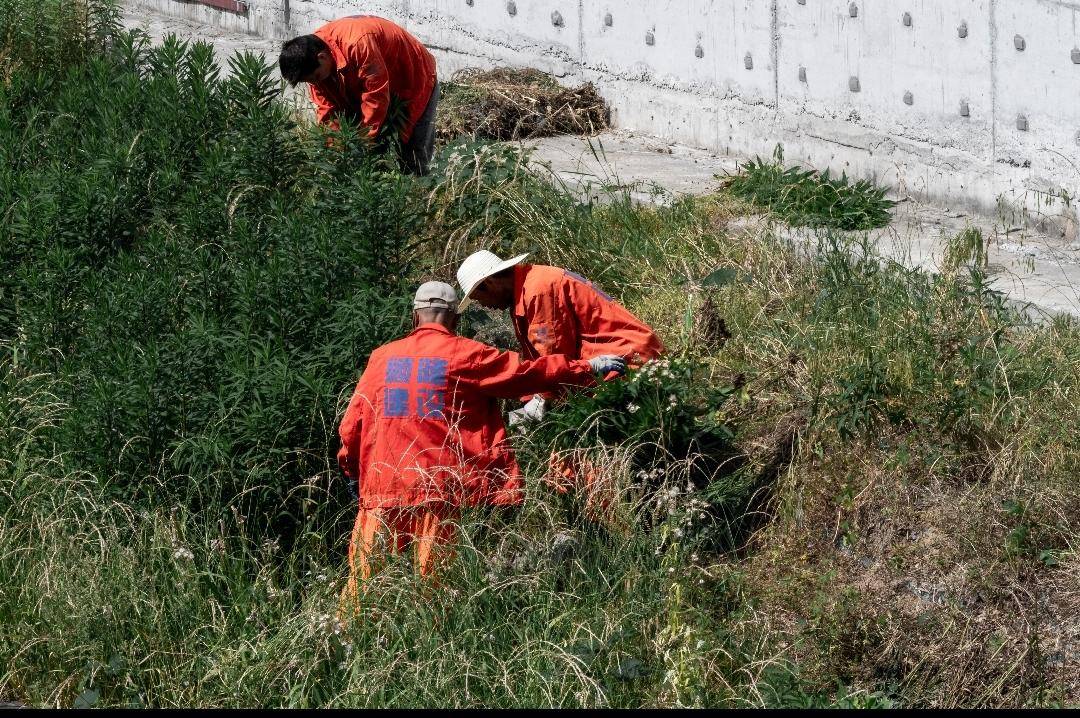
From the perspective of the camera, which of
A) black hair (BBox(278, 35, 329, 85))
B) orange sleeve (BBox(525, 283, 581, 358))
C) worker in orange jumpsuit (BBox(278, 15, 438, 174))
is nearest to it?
orange sleeve (BBox(525, 283, 581, 358))

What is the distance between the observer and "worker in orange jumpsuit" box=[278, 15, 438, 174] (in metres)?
8.01

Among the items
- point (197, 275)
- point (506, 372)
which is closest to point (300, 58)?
point (197, 275)

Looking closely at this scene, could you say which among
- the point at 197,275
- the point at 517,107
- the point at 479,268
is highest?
the point at 517,107

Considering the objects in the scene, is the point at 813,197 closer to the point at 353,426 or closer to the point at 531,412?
the point at 531,412

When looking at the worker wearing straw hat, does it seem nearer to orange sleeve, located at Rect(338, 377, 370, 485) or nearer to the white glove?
the white glove

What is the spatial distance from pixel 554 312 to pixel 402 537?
122 centimetres

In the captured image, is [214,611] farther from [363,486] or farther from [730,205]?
[730,205]

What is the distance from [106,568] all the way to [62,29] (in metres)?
6.87

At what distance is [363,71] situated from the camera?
8.07 m

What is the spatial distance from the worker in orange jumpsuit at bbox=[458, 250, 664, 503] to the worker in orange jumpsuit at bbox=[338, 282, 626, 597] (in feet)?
1.71

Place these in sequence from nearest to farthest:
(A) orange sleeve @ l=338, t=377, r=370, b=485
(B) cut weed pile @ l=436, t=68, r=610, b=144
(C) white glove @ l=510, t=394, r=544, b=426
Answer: (A) orange sleeve @ l=338, t=377, r=370, b=485, (C) white glove @ l=510, t=394, r=544, b=426, (B) cut weed pile @ l=436, t=68, r=610, b=144

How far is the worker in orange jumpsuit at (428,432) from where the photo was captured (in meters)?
5.54

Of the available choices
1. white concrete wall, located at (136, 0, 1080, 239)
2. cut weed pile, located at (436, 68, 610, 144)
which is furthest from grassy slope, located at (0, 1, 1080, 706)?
cut weed pile, located at (436, 68, 610, 144)

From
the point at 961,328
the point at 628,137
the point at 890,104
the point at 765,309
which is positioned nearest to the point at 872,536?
the point at 961,328
